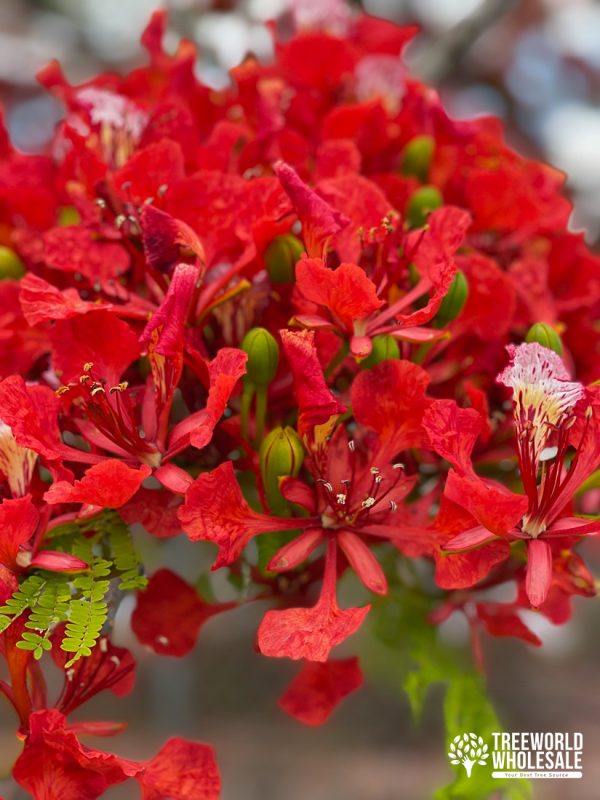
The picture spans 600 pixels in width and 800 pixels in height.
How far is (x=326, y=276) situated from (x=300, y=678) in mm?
251

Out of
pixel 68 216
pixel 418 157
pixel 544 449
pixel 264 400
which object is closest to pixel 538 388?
pixel 544 449

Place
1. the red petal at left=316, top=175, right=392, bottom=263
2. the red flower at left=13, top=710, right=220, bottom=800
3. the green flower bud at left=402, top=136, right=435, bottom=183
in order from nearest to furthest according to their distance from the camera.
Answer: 1. the red flower at left=13, top=710, right=220, bottom=800
2. the red petal at left=316, top=175, right=392, bottom=263
3. the green flower bud at left=402, top=136, right=435, bottom=183

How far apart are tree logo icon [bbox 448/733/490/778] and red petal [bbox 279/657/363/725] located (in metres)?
0.06

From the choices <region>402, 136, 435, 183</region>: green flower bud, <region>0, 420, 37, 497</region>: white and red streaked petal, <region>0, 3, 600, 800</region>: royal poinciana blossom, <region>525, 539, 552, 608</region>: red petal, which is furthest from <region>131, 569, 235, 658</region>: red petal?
<region>402, 136, 435, 183</region>: green flower bud

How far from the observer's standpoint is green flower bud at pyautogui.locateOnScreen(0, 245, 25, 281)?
0.54 m

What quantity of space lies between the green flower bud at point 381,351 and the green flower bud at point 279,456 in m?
0.06

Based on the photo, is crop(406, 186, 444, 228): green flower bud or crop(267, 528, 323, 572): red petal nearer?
crop(267, 528, 323, 572): red petal

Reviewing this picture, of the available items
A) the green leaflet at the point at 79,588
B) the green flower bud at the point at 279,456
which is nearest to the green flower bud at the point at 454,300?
the green flower bud at the point at 279,456

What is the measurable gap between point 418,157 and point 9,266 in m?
0.28

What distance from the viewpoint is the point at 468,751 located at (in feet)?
1.66

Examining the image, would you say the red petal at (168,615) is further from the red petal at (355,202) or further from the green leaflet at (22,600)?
the red petal at (355,202)

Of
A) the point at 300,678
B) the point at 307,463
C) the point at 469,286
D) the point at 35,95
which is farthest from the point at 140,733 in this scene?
the point at 35,95

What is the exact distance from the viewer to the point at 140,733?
0.64 metres

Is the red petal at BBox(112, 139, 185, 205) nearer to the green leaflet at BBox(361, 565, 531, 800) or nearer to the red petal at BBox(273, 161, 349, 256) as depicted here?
the red petal at BBox(273, 161, 349, 256)
